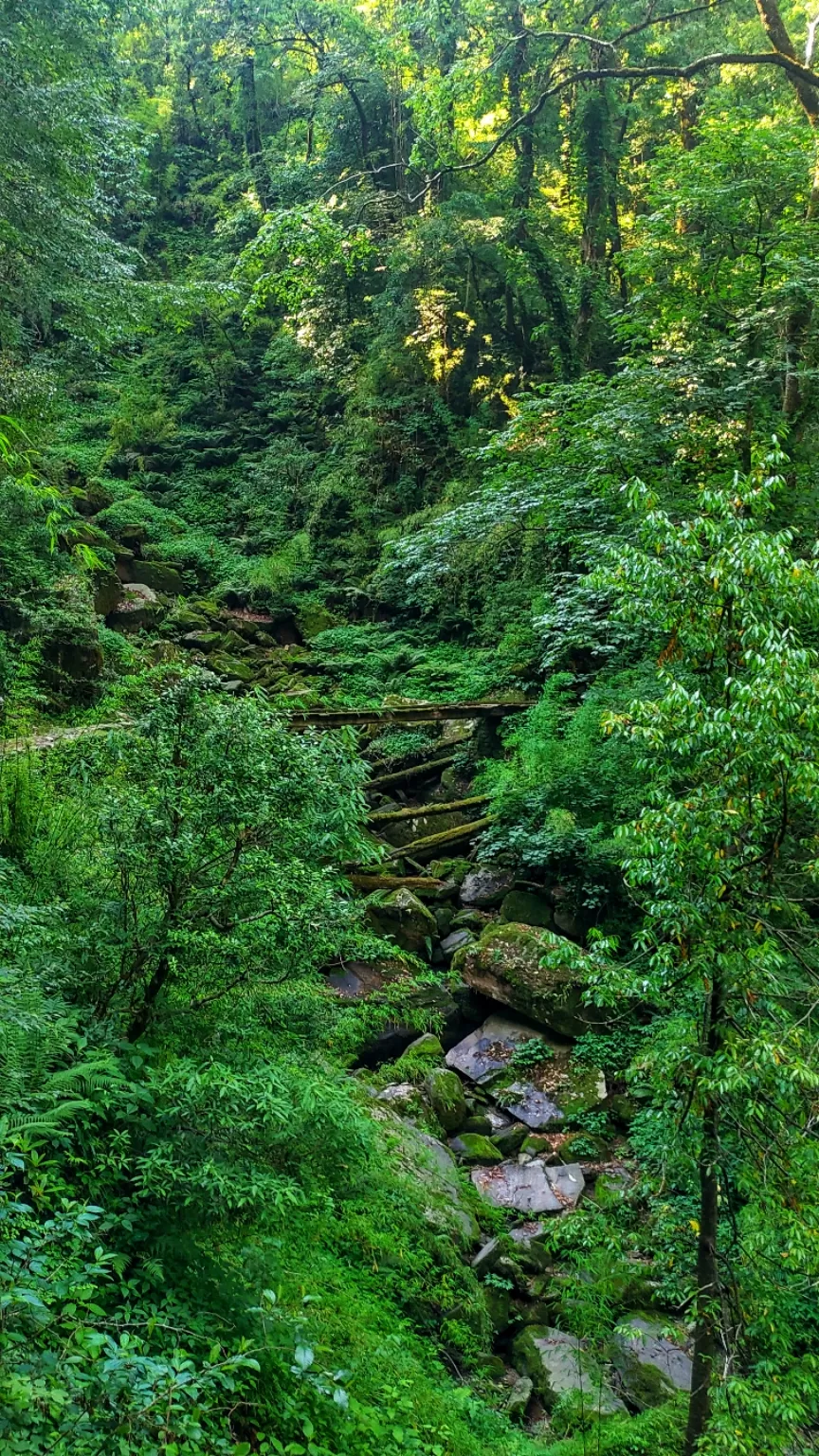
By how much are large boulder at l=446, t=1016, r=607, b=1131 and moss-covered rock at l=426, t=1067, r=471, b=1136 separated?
0.46m

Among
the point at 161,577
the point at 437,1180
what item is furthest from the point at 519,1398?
the point at 161,577

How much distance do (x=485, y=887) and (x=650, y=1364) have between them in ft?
18.0

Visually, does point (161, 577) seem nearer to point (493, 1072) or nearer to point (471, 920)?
point (471, 920)

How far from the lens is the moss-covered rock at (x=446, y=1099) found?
273 inches

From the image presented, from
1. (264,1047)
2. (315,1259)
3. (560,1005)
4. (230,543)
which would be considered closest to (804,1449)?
(315,1259)

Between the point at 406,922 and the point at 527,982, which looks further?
the point at 406,922

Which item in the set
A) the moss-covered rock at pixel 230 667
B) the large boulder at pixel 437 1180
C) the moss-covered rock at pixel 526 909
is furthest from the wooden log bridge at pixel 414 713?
the large boulder at pixel 437 1180

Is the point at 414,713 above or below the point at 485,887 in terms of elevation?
above

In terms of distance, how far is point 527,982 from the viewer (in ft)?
26.4

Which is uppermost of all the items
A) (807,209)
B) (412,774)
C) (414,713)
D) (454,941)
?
(807,209)

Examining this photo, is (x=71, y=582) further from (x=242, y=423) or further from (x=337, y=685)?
(x=242, y=423)

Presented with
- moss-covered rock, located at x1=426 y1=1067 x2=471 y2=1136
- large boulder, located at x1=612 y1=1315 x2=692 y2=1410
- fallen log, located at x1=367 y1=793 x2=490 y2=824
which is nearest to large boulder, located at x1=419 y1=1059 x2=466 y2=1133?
moss-covered rock, located at x1=426 y1=1067 x2=471 y2=1136

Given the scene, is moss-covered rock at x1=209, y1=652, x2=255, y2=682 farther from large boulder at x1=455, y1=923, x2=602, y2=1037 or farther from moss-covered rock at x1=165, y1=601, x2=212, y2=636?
large boulder at x1=455, y1=923, x2=602, y2=1037

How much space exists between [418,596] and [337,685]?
9.77 feet
